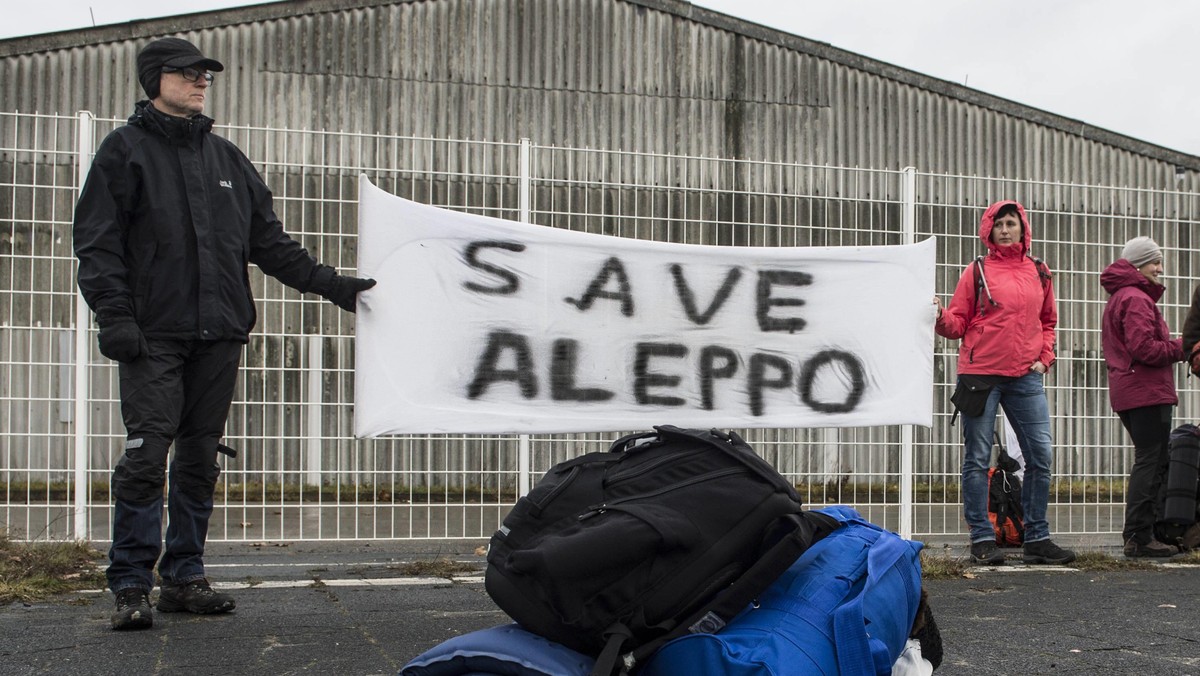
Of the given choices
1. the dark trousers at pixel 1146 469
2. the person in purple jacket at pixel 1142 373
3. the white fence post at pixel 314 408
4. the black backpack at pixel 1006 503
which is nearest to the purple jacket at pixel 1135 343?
the person in purple jacket at pixel 1142 373

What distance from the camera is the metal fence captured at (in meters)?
6.93

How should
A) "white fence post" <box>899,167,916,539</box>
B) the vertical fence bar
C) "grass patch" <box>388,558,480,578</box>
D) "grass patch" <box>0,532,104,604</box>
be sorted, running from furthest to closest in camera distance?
"white fence post" <box>899,167,916,539</box> < the vertical fence bar < "grass patch" <box>388,558,480,578</box> < "grass patch" <box>0,532,104,604</box>

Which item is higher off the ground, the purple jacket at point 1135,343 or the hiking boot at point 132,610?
the purple jacket at point 1135,343

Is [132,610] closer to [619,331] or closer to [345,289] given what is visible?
[345,289]

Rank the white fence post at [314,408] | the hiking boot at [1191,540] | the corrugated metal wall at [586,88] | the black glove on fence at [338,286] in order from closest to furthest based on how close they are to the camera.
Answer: the black glove on fence at [338,286] < the hiking boot at [1191,540] < the white fence post at [314,408] < the corrugated metal wall at [586,88]

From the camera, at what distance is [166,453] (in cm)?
429

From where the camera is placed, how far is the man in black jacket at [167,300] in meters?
4.17

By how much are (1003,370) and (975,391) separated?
181 mm

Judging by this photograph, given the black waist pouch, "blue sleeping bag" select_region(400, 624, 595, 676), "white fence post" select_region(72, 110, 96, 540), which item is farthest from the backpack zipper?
"white fence post" select_region(72, 110, 96, 540)

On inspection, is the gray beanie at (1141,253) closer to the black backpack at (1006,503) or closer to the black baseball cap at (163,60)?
the black backpack at (1006,503)

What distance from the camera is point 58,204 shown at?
7891mm

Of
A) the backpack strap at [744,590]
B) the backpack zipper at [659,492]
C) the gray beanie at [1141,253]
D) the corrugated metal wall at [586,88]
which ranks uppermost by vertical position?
the corrugated metal wall at [586,88]

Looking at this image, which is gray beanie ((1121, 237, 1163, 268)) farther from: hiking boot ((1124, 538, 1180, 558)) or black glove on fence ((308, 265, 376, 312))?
black glove on fence ((308, 265, 376, 312))

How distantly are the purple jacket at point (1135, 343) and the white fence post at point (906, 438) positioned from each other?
3.89ft
